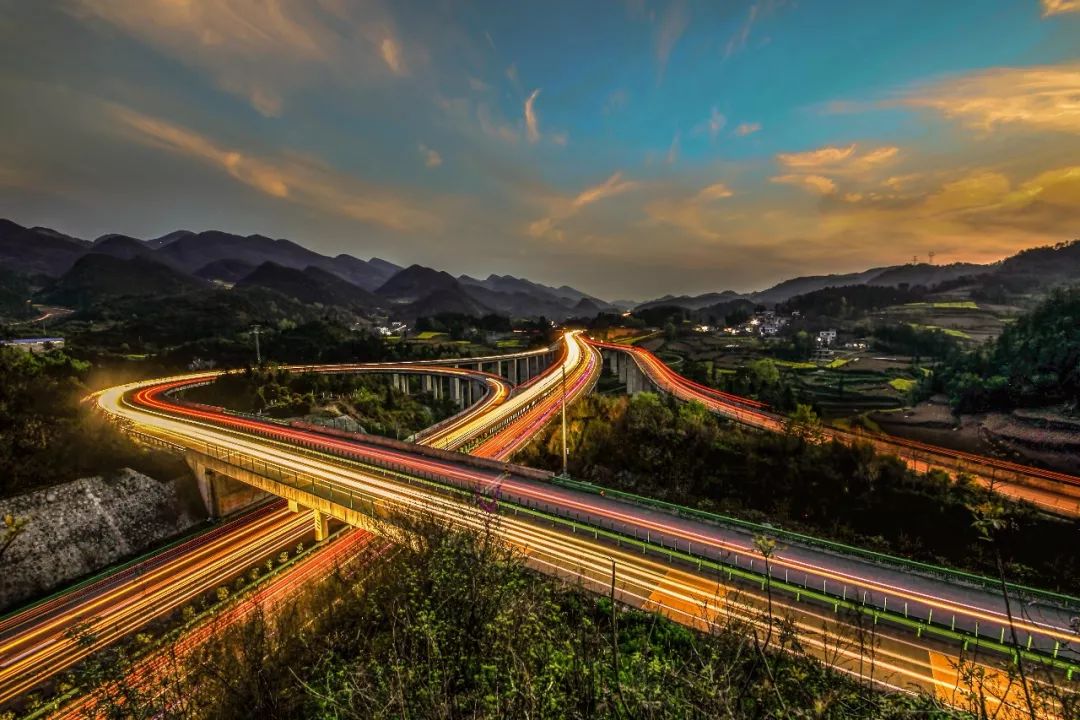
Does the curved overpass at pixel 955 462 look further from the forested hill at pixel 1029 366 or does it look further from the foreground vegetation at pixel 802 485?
the forested hill at pixel 1029 366

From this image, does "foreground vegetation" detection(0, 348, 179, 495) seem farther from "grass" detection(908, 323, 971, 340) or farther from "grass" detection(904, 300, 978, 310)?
"grass" detection(904, 300, 978, 310)

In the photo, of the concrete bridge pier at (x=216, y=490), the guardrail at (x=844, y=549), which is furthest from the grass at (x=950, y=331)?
the concrete bridge pier at (x=216, y=490)

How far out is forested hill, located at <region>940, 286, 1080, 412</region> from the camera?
6075 cm

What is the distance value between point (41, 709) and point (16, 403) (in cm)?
3615

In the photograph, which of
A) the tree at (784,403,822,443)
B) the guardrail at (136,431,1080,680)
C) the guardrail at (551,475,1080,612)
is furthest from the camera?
the tree at (784,403,822,443)

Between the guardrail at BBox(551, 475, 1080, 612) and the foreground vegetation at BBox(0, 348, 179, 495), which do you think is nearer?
the guardrail at BBox(551, 475, 1080, 612)

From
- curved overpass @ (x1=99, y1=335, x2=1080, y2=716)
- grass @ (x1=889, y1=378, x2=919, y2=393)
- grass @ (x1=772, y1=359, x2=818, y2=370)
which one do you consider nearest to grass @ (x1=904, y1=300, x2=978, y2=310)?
grass @ (x1=772, y1=359, x2=818, y2=370)

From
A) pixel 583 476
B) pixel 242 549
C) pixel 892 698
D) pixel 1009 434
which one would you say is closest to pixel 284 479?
pixel 242 549

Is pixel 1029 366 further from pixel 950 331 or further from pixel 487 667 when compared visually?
pixel 487 667

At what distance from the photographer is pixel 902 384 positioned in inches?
3536

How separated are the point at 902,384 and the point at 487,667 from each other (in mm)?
108885

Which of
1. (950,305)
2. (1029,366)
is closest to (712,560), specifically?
(1029,366)

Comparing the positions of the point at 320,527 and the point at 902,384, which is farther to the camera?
the point at 902,384

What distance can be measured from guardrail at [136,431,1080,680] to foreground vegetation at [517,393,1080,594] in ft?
51.0
